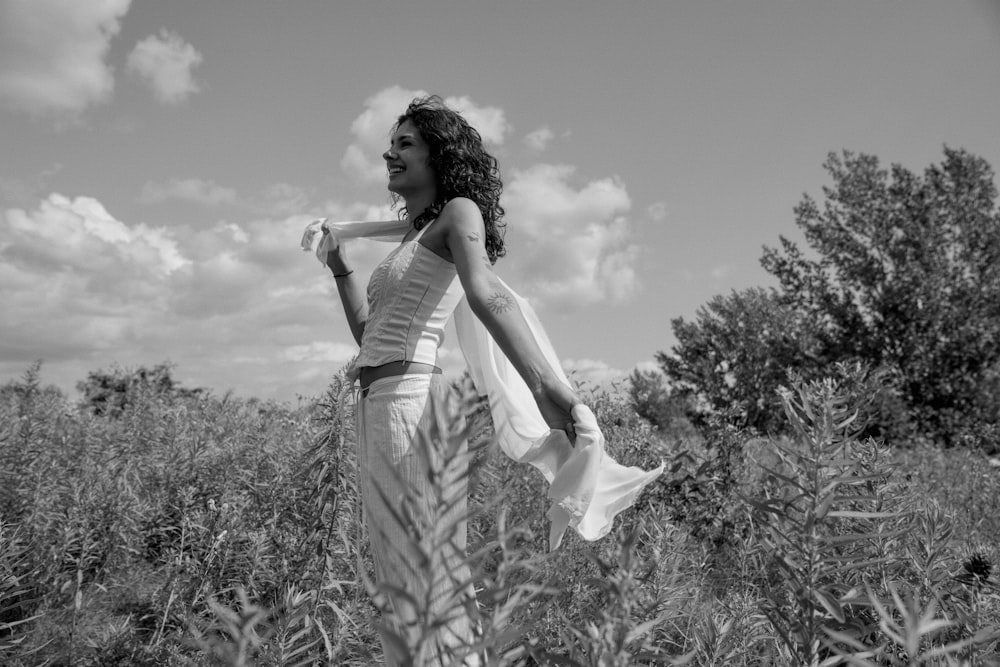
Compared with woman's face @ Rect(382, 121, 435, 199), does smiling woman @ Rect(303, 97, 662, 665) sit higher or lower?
lower

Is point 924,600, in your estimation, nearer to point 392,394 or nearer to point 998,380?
point 392,394

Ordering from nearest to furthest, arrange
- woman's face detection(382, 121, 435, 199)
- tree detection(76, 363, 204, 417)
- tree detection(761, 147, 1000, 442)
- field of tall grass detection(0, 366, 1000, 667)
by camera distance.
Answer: field of tall grass detection(0, 366, 1000, 667)
woman's face detection(382, 121, 435, 199)
tree detection(76, 363, 204, 417)
tree detection(761, 147, 1000, 442)

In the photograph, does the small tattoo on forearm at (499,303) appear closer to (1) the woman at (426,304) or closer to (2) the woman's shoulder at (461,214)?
(1) the woman at (426,304)

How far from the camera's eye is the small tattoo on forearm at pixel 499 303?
2250 mm

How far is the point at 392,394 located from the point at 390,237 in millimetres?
1219

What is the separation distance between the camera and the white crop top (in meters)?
2.62

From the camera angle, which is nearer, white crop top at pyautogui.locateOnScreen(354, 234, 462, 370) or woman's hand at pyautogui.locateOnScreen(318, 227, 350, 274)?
white crop top at pyautogui.locateOnScreen(354, 234, 462, 370)

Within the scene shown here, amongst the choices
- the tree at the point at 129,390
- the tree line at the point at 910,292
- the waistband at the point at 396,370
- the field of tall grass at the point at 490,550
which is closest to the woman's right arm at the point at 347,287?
the field of tall grass at the point at 490,550

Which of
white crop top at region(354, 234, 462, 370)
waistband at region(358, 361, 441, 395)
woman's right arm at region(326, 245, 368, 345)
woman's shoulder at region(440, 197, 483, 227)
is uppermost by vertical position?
woman's right arm at region(326, 245, 368, 345)

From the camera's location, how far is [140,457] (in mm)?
4781

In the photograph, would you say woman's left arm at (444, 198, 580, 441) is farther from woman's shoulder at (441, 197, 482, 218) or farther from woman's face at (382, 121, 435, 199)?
woman's face at (382, 121, 435, 199)

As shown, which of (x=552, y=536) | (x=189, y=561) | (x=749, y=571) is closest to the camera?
(x=552, y=536)

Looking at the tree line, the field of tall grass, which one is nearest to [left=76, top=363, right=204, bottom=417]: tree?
the field of tall grass

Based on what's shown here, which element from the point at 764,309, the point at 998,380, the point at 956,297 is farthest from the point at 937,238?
the point at 764,309
